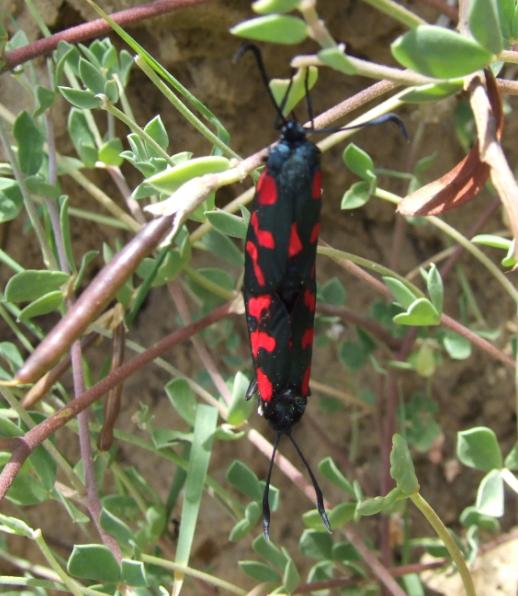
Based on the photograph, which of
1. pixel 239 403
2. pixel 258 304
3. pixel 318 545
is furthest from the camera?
pixel 318 545

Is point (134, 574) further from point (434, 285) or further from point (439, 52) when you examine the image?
point (439, 52)

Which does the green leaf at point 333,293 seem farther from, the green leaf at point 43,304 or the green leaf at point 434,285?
the green leaf at point 43,304

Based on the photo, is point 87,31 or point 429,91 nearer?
point 429,91

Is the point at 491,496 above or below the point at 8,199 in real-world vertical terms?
below

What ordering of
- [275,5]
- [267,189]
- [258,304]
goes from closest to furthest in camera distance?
[275,5] → [267,189] → [258,304]

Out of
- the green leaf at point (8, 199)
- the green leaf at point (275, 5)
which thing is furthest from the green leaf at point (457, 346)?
the green leaf at point (275, 5)

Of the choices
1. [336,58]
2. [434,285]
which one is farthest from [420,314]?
[336,58]

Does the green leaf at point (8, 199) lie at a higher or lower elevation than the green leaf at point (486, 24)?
lower
